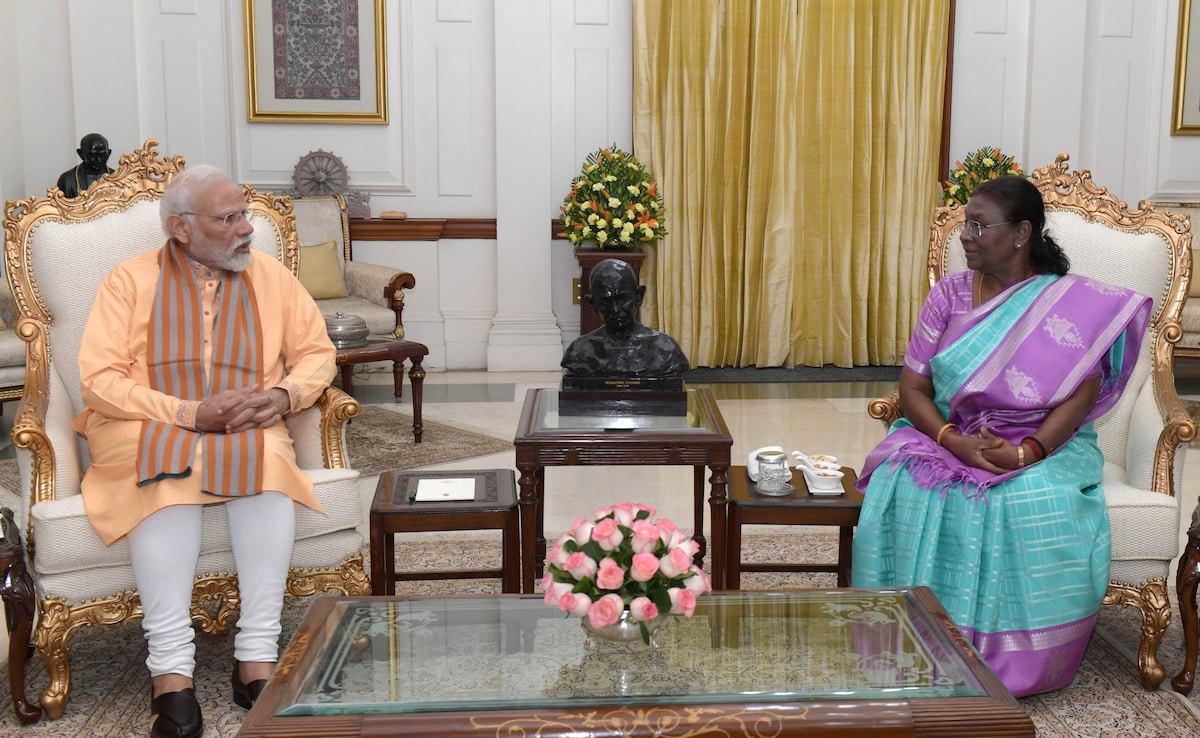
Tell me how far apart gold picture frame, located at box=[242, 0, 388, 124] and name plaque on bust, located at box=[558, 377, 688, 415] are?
4592mm

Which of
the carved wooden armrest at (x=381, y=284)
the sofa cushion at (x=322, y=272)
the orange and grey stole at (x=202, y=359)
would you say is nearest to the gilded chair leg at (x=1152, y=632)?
the orange and grey stole at (x=202, y=359)

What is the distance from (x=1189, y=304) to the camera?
22.4 feet

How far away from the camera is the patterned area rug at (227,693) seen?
9.42ft

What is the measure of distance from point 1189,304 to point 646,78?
11.5 feet

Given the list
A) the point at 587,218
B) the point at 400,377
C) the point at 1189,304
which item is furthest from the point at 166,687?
the point at 1189,304

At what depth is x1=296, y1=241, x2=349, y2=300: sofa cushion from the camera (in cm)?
705

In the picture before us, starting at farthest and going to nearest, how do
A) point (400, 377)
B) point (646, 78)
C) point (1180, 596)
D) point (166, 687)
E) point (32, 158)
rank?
point (646, 78) → point (32, 158) → point (400, 377) → point (1180, 596) → point (166, 687)

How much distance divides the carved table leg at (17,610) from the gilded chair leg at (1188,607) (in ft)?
9.31

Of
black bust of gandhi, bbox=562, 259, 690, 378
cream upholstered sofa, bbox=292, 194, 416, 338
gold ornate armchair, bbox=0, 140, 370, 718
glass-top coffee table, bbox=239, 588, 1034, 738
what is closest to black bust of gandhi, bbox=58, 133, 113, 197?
cream upholstered sofa, bbox=292, 194, 416, 338

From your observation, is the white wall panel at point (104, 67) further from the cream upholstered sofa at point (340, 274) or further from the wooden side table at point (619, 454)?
the wooden side table at point (619, 454)

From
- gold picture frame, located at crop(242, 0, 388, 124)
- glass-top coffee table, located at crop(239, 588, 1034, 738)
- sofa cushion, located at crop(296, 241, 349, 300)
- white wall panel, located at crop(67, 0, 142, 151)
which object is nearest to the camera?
glass-top coffee table, located at crop(239, 588, 1034, 738)

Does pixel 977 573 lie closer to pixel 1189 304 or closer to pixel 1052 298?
pixel 1052 298

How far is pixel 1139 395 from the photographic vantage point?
3525 mm

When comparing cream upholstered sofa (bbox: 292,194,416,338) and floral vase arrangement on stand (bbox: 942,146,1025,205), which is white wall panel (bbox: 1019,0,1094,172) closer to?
floral vase arrangement on stand (bbox: 942,146,1025,205)
